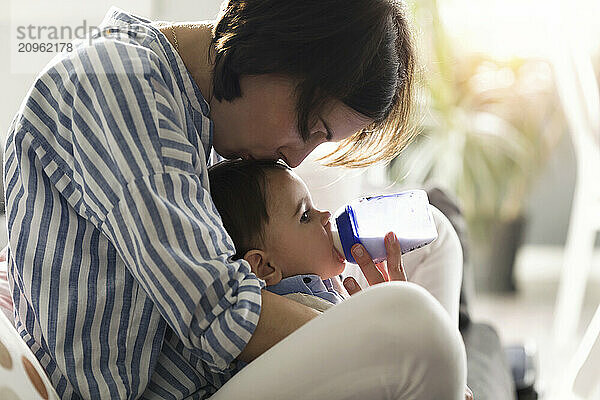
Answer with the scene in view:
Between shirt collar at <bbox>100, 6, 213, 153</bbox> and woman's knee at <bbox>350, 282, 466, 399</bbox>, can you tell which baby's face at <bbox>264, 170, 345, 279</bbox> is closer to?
shirt collar at <bbox>100, 6, 213, 153</bbox>

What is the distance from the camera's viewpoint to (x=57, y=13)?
1129 mm

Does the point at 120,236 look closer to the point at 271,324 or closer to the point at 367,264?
the point at 271,324

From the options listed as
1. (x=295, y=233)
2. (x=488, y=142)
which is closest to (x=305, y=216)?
(x=295, y=233)

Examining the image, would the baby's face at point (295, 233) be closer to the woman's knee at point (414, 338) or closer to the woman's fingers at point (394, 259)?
the woman's fingers at point (394, 259)

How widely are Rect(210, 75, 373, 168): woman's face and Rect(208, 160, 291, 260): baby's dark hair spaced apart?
0.03 metres

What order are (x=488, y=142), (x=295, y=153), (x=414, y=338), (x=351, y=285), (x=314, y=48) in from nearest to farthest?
(x=414, y=338) → (x=314, y=48) → (x=295, y=153) → (x=351, y=285) → (x=488, y=142)

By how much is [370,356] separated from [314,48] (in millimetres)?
370

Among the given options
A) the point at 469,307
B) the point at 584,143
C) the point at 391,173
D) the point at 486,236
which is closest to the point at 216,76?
the point at 469,307

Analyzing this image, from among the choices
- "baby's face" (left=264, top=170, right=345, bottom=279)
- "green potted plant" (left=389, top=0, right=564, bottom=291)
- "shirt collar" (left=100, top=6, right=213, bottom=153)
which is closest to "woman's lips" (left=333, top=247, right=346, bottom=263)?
"baby's face" (left=264, top=170, right=345, bottom=279)

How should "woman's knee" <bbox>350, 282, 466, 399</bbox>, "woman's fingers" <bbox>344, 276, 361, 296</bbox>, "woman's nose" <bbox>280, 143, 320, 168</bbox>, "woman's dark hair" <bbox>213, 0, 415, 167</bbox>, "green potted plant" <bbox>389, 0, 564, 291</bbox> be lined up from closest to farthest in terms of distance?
1. "woman's knee" <bbox>350, 282, 466, 399</bbox>
2. "woman's dark hair" <bbox>213, 0, 415, 167</bbox>
3. "woman's nose" <bbox>280, 143, 320, 168</bbox>
4. "woman's fingers" <bbox>344, 276, 361, 296</bbox>
5. "green potted plant" <bbox>389, 0, 564, 291</bbox>

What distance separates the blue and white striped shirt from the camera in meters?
0.87

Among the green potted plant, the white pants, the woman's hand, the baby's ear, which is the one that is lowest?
the green potted plant

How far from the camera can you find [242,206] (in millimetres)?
1102

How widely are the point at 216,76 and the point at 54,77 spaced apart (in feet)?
0.61
